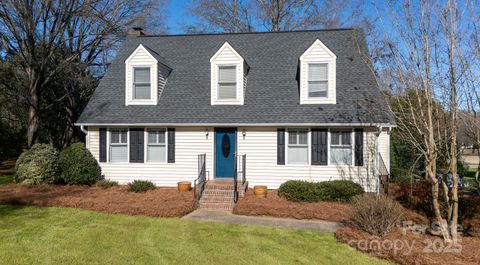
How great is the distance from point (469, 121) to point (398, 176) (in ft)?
28.8

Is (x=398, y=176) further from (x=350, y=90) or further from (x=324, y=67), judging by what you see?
(x=324, y=67)

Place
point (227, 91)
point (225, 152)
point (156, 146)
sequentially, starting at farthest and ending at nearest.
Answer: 1. point (227, 91)
2. point (156, 146)
3. point (225, 152)

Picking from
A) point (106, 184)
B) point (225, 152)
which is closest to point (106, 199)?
point (106, 184)

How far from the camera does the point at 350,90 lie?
13453 mm

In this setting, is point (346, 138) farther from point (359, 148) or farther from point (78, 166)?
point (78, 166)

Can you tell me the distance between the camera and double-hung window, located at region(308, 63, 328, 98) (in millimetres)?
13219

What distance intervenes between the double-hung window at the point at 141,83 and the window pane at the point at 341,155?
27.9 feet

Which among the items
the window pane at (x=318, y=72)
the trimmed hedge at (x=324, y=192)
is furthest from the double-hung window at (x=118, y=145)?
the window pane at (x=318, y=72)

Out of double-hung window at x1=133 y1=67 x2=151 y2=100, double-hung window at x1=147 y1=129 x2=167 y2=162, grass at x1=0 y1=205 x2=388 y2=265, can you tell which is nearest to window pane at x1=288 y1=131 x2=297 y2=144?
grass at x1=0 y1=205 x2=388 y2=265

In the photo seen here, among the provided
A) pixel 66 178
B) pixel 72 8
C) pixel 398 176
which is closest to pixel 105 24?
pixel 72 8

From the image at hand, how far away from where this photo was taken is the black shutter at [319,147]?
12680 mm

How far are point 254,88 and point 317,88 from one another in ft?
9.29

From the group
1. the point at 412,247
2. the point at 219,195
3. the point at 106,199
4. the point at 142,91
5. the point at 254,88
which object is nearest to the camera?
the point at 412,247

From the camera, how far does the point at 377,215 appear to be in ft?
24.7
